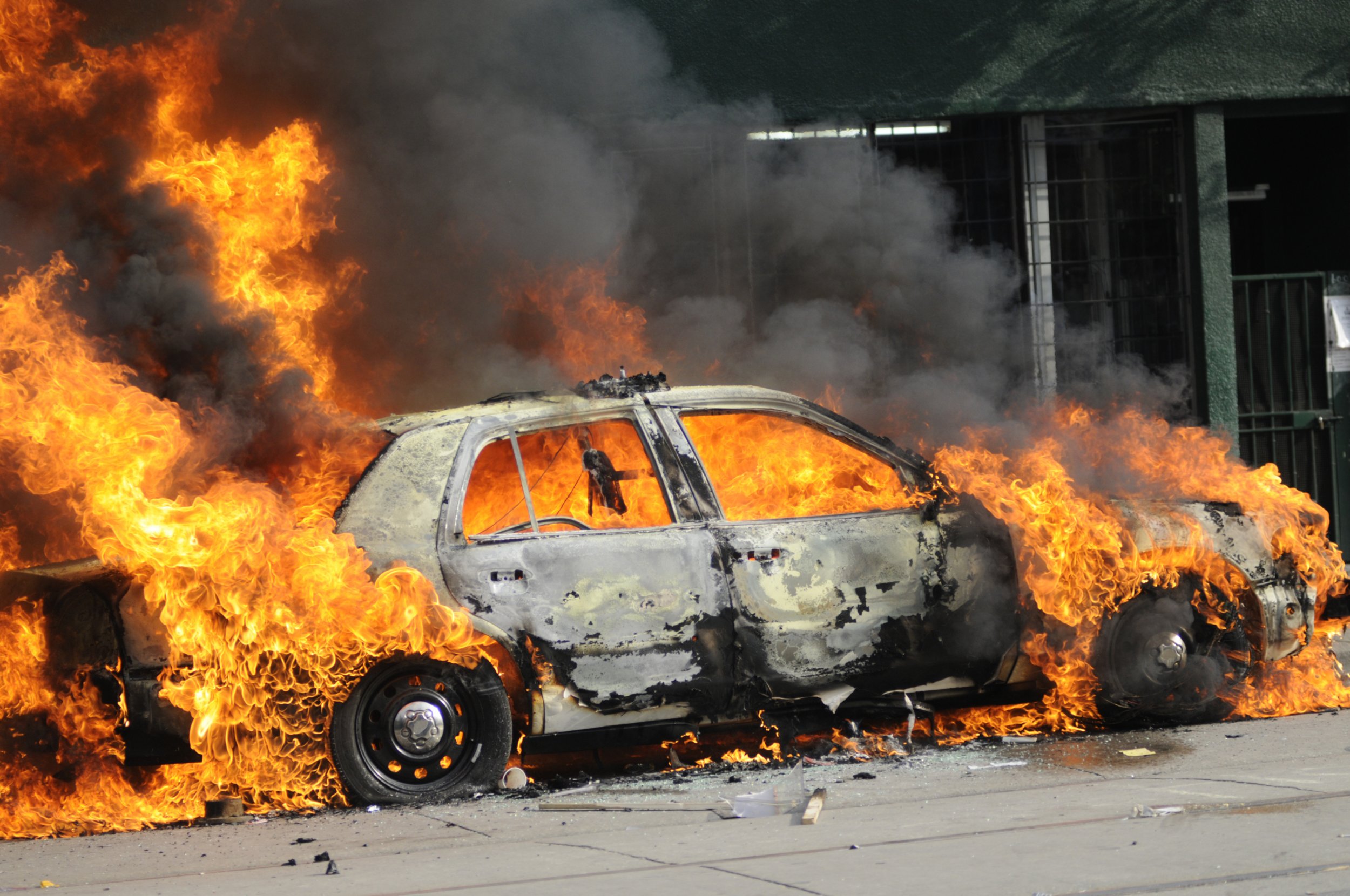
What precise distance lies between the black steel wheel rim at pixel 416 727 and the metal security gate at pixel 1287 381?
681 cm

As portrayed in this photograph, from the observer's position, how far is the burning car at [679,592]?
538 centimetres

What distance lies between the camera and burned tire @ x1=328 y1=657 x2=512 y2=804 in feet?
17.5

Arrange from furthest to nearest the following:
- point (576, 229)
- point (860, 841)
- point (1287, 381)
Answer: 1. point (1287, 381)
2. point (576, 229)
3. point (860, 841)

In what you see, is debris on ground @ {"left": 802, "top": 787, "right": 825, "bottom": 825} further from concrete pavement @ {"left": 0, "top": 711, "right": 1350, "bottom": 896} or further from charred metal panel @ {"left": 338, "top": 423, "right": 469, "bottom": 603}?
charred metal panel @ {"left": 338, "top": 423, "right": 469, "bottom": 603}

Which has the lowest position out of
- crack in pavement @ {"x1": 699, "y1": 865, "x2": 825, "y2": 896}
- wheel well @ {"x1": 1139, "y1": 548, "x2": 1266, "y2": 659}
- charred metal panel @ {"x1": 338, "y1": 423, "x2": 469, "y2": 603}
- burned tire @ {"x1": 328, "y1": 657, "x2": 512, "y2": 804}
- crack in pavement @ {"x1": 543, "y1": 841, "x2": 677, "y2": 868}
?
crack in pavement @ {"x1": 543, "y1": 841, "x2": 677, "y2": 868}

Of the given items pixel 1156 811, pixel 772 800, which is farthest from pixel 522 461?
pixel 1156 811

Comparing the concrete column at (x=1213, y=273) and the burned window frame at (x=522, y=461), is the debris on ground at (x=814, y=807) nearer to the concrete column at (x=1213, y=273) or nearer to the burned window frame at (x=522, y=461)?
the burned window frame at (x=522, y=461)

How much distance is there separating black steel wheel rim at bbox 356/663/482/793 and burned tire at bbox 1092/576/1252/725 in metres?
2.68

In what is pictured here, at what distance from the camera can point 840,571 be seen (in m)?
5.77

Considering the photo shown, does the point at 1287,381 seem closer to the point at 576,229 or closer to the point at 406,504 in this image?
the point at 576,229

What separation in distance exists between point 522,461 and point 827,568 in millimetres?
1276

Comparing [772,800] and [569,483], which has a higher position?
[569,483]

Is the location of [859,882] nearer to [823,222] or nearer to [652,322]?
[652,322]

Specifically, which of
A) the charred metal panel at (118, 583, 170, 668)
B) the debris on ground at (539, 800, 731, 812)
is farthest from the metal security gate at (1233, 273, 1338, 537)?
the charred metal panel at (118, 583, 170, 668)
